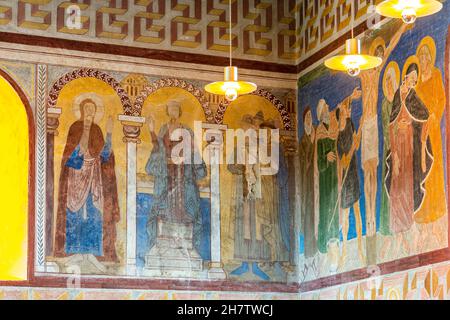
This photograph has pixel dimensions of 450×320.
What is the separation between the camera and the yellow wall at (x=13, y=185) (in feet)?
42.8

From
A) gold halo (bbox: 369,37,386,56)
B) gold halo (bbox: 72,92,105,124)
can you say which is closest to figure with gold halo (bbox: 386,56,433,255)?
gold halo (bbox: 369,37,386,56)

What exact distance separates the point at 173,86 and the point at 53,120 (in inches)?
72.8

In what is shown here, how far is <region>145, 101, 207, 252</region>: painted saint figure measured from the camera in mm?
13977

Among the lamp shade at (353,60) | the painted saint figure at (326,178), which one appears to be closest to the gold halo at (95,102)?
the painted saint figure at (326,178)

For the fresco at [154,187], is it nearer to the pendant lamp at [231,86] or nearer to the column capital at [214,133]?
the column capital at [214,133]

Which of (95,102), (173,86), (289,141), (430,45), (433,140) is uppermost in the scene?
(173,86)

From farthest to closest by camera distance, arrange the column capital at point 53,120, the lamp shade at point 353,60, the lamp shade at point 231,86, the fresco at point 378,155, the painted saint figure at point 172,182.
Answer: the painted saint figure at point 172,182
the column capital at point 53,120
the fresco at point 378,155
the lamp shade at point 231,86
the lamp shade at point 353,60

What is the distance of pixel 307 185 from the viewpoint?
47.1 feet

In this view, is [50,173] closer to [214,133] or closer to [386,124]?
[214,133]

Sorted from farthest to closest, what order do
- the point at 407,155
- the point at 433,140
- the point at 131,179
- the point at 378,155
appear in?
the point at 131,179, the point at 378,155, the point at 407,155, the point at 433,140

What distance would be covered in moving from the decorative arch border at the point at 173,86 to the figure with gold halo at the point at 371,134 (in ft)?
8.53

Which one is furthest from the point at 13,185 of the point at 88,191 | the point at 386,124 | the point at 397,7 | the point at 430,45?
the point at 397,7
